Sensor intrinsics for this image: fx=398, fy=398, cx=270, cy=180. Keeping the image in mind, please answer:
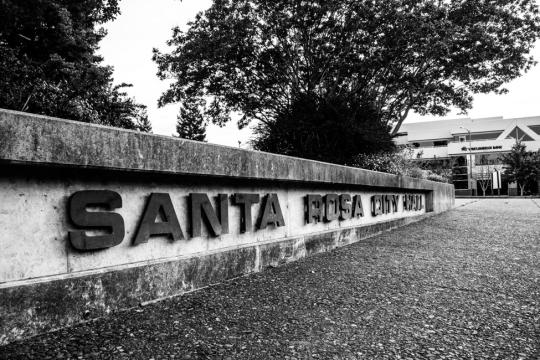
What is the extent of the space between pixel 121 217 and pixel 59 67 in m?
15.9

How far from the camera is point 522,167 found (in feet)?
142

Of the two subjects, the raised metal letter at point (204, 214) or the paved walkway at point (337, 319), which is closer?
the paved walkway at point (337, 319)

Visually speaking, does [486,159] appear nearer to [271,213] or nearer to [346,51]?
[346,51]

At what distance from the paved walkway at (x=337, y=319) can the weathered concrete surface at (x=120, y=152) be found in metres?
0.95

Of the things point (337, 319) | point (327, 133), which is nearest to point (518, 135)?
point (327, 133)

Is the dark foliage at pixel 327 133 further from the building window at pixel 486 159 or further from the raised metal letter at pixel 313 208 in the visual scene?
the building window at pixel 486 159

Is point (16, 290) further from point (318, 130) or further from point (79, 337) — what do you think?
point (318, 130)

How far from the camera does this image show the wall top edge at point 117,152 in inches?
81.1

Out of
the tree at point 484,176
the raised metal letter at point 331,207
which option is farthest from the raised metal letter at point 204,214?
the tree at point 484,176

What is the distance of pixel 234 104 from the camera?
15570 mm

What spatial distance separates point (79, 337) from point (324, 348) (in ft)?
4.37

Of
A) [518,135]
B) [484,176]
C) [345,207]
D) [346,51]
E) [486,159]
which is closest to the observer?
[345,207]

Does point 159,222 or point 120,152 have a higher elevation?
point 120,152

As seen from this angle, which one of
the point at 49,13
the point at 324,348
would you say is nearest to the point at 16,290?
the point at 324,348
